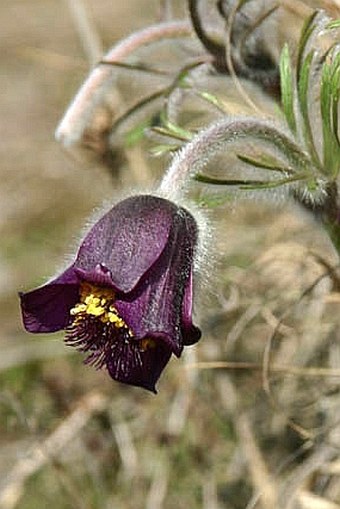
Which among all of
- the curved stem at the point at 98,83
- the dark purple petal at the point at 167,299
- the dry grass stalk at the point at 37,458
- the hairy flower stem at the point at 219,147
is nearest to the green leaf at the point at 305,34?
the hairy flower stem at the point at 219,147

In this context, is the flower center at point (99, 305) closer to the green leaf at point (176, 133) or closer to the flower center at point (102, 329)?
the flower center at point (102, 329)

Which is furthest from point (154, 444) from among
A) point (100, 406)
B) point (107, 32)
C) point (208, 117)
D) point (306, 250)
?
point (107, 32)

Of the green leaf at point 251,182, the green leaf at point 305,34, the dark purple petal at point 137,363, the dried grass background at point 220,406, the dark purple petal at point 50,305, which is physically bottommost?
the dried grass background at point 220,406

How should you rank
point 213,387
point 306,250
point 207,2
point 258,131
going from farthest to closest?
point 213,387
point 306,250
point 207,2
point 258,131

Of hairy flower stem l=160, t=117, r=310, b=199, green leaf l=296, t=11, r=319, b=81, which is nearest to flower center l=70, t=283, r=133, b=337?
hairy flower stem l=160, t=117, r=310, b=199

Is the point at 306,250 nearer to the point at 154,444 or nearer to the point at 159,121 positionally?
the point at 159,121

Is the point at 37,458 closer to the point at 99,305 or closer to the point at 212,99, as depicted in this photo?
the point at 212,99
